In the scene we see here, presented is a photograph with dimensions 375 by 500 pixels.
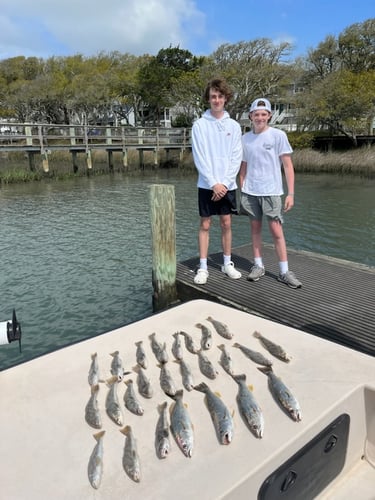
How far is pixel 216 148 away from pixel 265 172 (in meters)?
0.64

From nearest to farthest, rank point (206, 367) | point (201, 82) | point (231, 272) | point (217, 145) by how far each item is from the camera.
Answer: point (206, 367), point (217, 145), point (231, 272), point (201, 82)

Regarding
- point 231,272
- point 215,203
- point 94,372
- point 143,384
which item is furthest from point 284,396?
point 231,272

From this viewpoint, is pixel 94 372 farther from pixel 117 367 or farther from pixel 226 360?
pixel 226 360

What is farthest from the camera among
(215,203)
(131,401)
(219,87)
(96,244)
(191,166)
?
(191,166)

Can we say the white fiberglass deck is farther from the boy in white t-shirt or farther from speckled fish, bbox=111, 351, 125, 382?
the boy in white t-shirt

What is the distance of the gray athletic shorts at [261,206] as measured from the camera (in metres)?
4.59

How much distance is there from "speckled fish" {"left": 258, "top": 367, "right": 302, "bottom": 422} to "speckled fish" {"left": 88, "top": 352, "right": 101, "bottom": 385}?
3.42 ft

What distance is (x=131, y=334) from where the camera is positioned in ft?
9.65

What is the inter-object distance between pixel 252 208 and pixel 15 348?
3504 millimetres

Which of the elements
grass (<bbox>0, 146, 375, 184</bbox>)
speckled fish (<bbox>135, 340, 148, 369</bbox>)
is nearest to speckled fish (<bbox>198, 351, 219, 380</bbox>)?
speckled fish (<bbox>135, 340, 148, 369</bbox>)

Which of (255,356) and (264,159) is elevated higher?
(264,159)

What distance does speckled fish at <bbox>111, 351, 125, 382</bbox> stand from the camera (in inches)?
96.3

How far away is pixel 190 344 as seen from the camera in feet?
9.32

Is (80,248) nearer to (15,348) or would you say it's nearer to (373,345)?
(15,348)
